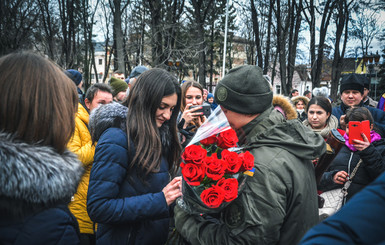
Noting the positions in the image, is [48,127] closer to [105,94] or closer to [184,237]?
[184,237]

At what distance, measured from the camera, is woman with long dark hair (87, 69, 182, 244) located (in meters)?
1.64

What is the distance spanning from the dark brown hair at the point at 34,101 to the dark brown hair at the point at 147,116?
2.03 feet

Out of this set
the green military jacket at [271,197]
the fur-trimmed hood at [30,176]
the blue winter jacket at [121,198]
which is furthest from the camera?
the blue winter jacket at [121,198]

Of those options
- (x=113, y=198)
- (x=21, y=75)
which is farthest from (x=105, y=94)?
(x=21, y=75)

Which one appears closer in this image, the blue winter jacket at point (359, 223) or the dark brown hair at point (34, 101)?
the blue winter jacket at point (359, 223)

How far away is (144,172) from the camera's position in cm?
181

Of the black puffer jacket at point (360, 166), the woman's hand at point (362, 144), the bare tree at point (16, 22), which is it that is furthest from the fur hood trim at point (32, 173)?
the bare tree at point (16, 22)

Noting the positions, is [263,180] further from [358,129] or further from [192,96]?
[192,96]

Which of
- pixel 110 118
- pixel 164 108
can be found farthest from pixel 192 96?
pixel 110 118

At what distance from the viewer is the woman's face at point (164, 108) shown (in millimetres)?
2000

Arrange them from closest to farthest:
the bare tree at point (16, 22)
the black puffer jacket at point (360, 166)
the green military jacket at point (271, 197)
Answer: the green military jacket at point (271, 197)
the black puffer jacket at point (360, 166)
the bare tree at point (16, 22)

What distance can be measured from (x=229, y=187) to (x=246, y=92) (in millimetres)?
677

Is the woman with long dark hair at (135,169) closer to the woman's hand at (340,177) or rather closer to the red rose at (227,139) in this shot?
the red rose at (227,139)

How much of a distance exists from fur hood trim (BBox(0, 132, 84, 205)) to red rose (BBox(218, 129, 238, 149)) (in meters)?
0.75
